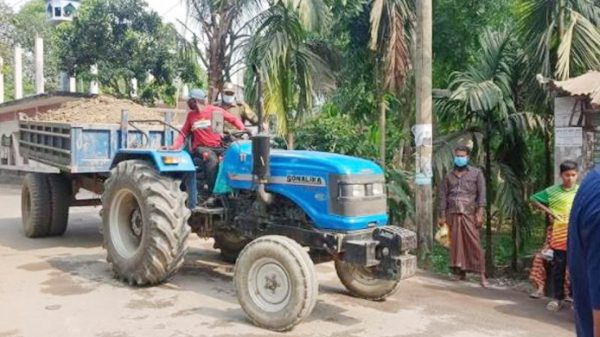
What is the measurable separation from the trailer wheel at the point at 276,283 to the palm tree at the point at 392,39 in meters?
4.51

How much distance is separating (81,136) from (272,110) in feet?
11.8

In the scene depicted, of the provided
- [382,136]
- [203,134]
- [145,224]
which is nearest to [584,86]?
[382,136]

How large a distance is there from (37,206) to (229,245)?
2.99 m

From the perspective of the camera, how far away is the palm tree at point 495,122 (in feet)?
26.4

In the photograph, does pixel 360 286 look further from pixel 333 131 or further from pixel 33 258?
pixel 333 131

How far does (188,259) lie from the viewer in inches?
315

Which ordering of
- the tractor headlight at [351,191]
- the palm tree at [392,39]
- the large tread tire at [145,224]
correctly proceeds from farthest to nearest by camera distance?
the palm tree at [392,39] → the large tread tire at [145,224] → the tractor headlight at [351,191]

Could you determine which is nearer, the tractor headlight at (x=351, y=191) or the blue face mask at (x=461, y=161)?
the tractor headlight at (x=351, y=191)

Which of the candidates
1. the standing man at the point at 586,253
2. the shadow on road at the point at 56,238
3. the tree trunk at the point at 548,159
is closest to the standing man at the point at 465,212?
the tree trunk at the point at 548,159

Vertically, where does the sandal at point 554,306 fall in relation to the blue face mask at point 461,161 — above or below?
below

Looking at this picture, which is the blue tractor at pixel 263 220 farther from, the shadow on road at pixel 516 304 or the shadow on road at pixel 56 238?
the shadow on road at pixel 56 238

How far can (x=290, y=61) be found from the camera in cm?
1083

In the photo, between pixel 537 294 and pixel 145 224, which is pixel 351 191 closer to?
pixel 145 224

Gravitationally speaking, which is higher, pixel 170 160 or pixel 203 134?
pixel 203 134
